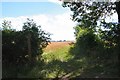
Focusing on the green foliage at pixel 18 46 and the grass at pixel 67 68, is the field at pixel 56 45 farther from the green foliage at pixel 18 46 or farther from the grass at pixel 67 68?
the green foliage at pixel 18 46

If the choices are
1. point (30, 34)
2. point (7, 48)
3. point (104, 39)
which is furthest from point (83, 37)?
point (7, 48)

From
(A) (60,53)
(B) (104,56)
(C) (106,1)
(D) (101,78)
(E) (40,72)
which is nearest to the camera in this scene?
(D) (101,78)

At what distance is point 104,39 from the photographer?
1288cm

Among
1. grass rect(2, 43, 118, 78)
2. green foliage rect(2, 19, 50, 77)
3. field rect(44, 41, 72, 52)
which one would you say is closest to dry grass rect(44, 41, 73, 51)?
field rect(44, 41, 72, 52)

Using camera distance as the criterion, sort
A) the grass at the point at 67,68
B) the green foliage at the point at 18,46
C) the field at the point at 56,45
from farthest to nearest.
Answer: the field at the point at 56,45 → the green foliage at the point at 18,46 → the grass at the point at 67,68

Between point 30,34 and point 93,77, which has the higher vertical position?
point 30,34

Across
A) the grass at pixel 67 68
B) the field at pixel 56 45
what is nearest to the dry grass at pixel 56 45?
the field at pixel 56 45

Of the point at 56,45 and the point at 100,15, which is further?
the point at 56,45

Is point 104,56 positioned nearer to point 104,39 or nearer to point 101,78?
point 104,39

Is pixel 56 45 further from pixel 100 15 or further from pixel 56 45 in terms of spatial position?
pixel 100 15

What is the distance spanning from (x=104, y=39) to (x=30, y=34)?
352 centimetres

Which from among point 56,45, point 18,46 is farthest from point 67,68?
point 56,45

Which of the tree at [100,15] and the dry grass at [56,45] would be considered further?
the dry grass at [56,45]

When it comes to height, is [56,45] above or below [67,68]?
above
